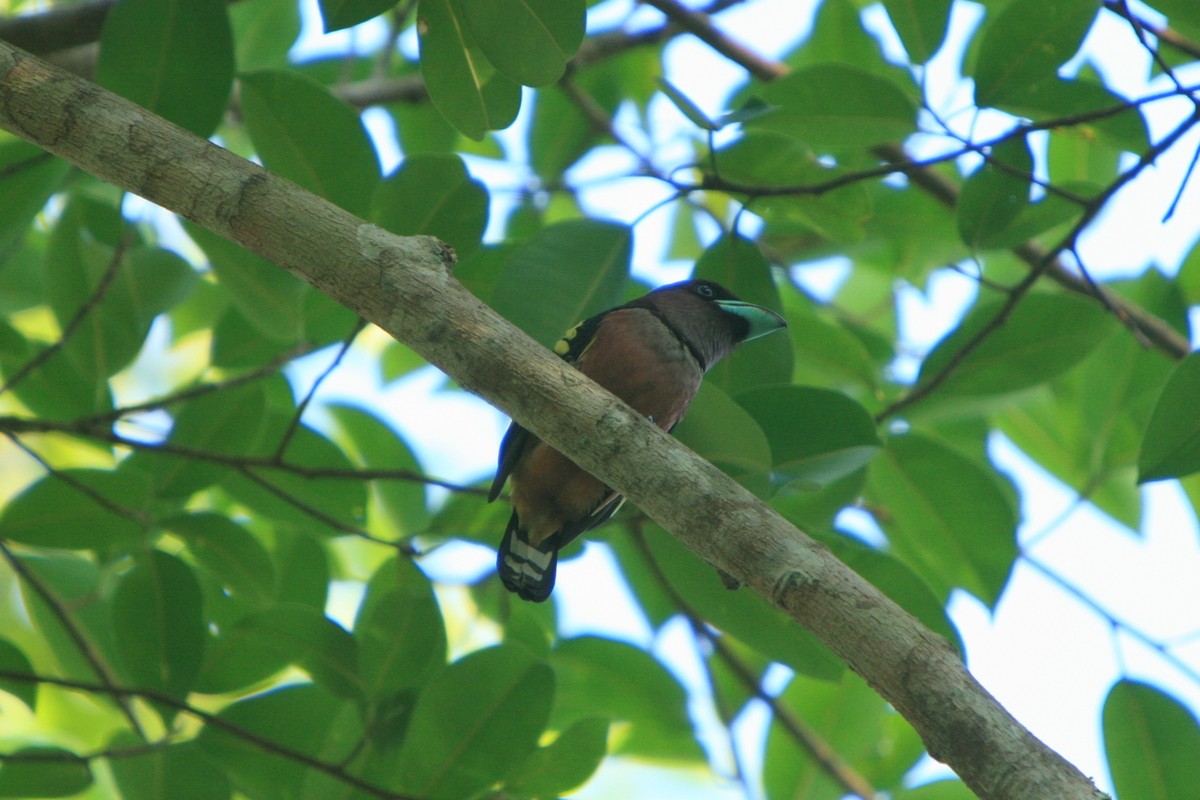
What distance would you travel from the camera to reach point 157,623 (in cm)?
319

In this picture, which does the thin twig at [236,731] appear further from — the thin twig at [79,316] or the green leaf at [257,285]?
the green leaf at [257,285]

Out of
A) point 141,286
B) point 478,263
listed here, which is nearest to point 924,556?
point 478,263

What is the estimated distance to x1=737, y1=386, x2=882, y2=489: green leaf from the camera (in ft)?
9.90

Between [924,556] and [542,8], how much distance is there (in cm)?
239

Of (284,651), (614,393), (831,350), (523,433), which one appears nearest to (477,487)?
(523,433)

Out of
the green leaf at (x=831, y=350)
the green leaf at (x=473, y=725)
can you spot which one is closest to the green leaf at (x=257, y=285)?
the green leaf at (x=473, y=725)

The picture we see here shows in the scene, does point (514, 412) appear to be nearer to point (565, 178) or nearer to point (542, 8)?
point (542, 8)

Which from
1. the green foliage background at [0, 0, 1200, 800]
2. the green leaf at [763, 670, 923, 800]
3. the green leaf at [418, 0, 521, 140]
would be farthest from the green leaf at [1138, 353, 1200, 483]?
the green leaf at [418, 0, 521, 140]

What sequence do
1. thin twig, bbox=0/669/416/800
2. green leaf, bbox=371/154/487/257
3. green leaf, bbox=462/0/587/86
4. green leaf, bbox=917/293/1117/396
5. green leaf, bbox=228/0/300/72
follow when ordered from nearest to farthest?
green leaf, bbox=462/0/587/86 < thin twig, bbox=0/669/416/800 < green leaf, bbox=371/154/487/257 < green leaf, bbox=917/293/1117/396 < green leaf, bbox=228/0/300/72

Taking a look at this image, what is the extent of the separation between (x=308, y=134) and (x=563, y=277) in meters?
0.86

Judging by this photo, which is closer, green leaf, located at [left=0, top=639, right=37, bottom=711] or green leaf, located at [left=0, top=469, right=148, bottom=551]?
green leaf, located at [left=0, top=639, right=37, bottom=711]

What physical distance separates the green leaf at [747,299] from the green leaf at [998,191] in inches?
25.1

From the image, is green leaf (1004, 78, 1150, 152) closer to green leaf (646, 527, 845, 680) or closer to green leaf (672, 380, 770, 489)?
green leaf (672, 380, 770, 489)

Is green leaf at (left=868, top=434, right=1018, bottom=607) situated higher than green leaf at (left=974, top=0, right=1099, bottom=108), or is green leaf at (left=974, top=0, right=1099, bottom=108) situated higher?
green leaf at (left=974, top=0, right=1099, bottom=108)
